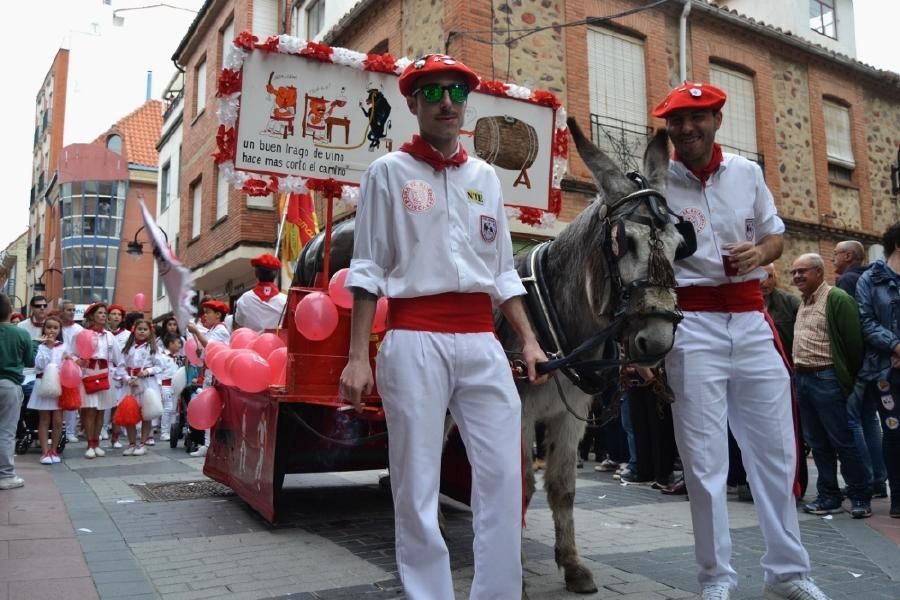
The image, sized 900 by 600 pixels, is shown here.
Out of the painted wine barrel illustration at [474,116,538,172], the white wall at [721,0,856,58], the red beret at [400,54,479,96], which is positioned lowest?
the red beret at [400,54,479,96]

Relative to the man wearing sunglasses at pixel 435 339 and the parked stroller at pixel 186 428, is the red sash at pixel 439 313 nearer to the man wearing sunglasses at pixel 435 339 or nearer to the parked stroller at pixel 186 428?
the man wearing sunglasses at pixel 435 339

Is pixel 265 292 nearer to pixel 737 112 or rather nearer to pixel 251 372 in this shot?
pixel 251 372

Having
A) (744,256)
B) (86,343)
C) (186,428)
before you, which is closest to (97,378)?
(86,343)

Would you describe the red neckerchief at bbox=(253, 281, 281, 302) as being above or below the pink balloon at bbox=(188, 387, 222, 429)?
above

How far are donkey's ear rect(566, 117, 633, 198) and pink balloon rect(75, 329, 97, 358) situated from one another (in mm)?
8416

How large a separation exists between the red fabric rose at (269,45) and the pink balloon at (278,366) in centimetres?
206

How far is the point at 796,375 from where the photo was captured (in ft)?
20.9

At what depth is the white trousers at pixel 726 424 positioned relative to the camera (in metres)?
3.28

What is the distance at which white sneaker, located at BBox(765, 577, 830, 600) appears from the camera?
325cm

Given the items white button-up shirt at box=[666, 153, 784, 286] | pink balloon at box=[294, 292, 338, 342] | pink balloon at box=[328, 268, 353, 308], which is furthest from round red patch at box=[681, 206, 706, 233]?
pink balloon at box=[294, 292, 338, 342]

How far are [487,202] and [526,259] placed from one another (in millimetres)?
1237

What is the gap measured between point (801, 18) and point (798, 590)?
17.3 metres

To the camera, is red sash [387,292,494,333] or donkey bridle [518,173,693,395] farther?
donkey bridle [518,173,693,395]

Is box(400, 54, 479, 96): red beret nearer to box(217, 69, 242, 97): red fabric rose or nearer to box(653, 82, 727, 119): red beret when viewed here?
box(653, 82, 727, 119): red beret
